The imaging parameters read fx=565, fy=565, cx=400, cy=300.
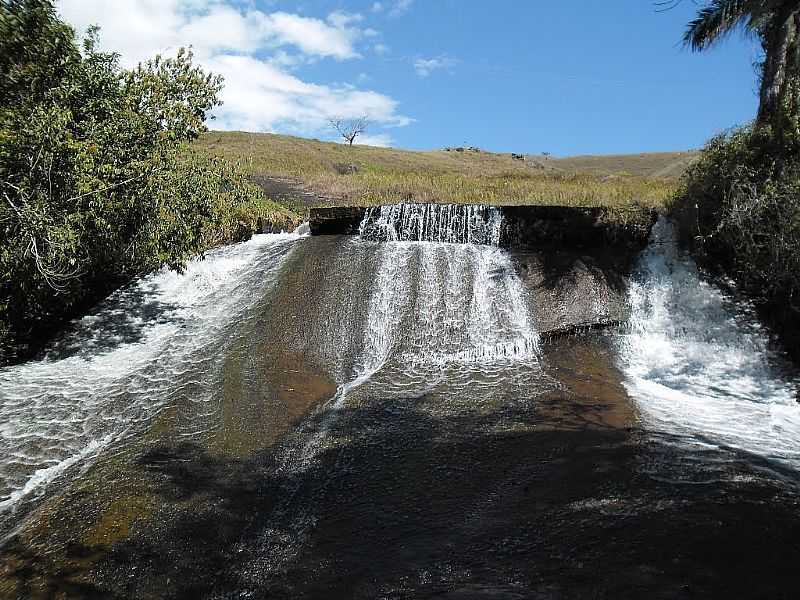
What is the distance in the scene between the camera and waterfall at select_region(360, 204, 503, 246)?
1545 cm

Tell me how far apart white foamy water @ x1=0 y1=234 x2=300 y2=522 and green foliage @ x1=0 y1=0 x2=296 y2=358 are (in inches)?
44.8

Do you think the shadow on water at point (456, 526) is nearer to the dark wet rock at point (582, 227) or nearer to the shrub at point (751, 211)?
the shrub at point (751, 211)

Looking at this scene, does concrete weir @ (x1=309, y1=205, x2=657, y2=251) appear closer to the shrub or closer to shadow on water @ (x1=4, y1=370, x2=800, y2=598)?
the shrub

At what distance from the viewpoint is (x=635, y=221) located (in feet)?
48.8

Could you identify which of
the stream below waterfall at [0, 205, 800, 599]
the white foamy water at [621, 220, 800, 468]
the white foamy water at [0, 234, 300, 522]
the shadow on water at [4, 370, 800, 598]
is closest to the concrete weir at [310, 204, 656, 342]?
the stream below waterfall at [0, 205, 800, 599]

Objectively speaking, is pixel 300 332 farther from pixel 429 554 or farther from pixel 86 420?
pixel 429 554

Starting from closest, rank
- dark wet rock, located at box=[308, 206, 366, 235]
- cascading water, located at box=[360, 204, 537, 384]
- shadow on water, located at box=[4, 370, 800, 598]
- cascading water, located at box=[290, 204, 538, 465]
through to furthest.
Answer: shadow on water, located at box=[4, 370, 800, 598] → cascading water, located at box=[290, 204, 538, 465] → cascading water, located at box=[360, 204, 537, 384] → dark wet rock, located at box=[308, 206, 366, 235]

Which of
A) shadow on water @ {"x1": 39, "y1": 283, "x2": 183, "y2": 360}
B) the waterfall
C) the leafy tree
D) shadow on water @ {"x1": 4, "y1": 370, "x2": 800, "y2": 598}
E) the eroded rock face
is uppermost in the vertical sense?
the leafy tree

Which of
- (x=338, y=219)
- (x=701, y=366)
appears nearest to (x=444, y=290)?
(x=338, y=219)

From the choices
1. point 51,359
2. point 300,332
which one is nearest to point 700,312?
point 300,332

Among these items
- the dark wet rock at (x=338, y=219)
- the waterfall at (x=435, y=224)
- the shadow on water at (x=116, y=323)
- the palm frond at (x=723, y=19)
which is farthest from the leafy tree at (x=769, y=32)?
the shadow on water at (x=116, y=323)

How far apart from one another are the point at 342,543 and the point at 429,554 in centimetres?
91

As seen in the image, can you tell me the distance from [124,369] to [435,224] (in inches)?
342

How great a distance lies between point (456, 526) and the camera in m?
5.73
